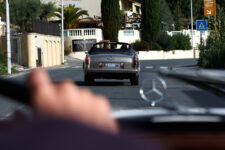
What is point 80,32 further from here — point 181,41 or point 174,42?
point 181,41

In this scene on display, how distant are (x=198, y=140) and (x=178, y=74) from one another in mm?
264

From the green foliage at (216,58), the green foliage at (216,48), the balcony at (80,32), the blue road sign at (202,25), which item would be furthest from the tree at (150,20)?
the green foliage at (216,58)

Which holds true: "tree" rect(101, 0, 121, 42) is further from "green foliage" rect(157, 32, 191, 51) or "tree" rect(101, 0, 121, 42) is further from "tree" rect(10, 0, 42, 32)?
"green foliage" rect(157, 32, 191, 51)

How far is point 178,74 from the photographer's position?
170cm

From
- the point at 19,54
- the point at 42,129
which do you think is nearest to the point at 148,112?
the point at 42,129

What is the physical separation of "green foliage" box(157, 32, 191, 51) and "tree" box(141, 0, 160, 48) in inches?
94.9

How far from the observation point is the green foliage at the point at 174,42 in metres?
79.7

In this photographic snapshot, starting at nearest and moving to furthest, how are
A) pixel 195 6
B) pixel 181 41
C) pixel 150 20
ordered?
pixel 150 20
pixel 181 41
pixel 195 6

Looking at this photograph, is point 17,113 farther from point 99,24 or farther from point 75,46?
point 99,24

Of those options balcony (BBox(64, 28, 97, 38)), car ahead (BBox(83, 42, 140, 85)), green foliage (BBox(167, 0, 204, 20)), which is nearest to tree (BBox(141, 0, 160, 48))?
balcony (BBox(64, 28, 97, 38))

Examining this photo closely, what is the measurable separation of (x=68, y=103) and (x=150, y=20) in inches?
2978

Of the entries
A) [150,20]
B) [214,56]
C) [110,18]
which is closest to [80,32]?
[110,18]

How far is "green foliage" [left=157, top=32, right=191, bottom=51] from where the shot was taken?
7969cm

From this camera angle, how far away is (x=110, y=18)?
71500 mm
